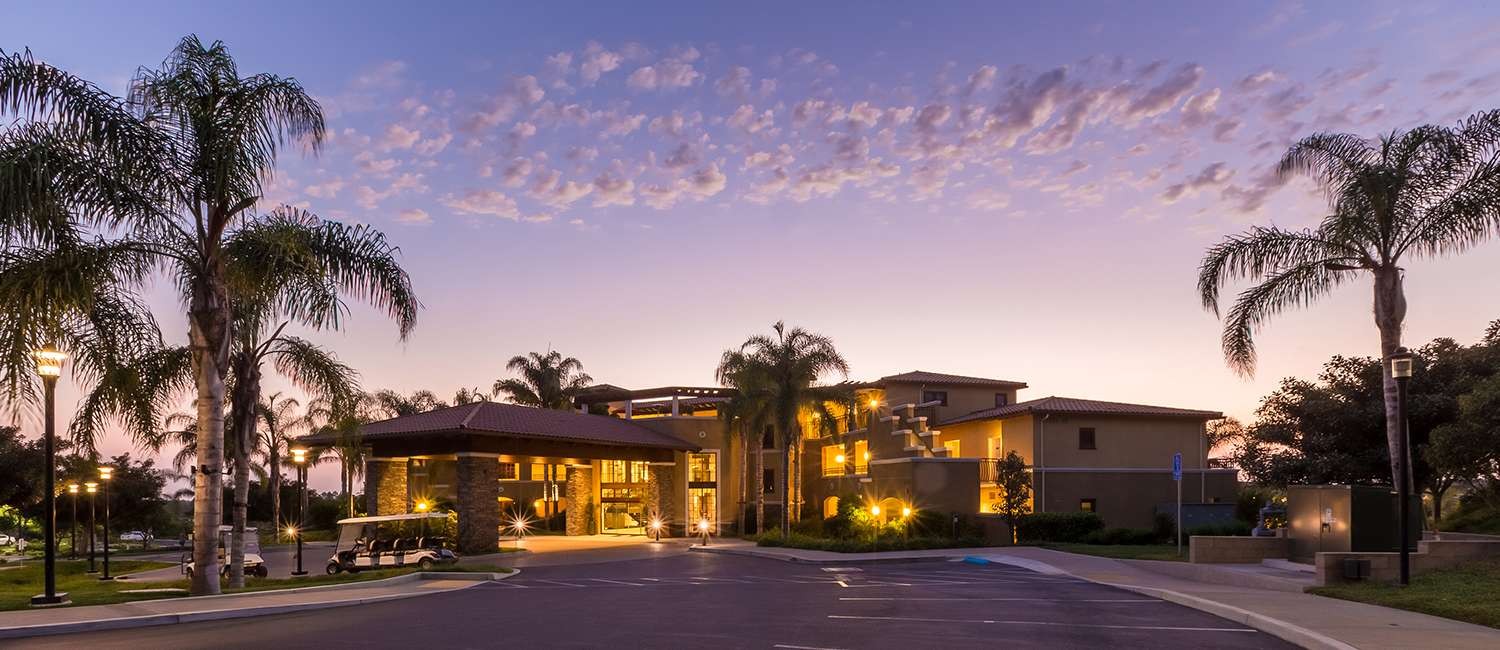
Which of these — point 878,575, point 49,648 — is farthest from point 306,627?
point 878,575

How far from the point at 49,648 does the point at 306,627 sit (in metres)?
3.08

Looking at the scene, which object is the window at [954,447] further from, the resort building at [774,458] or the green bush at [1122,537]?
the green bush at [1122,537]

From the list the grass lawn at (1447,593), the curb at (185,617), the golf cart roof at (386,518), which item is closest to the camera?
the curb at (185,617)

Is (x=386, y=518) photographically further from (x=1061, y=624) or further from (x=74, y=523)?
(x=1061, y=624)

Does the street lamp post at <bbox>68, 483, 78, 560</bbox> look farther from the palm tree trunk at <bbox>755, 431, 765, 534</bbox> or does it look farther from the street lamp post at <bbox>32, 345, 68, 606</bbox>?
the palm tree trunk at <bbox>755, 431, 765, 534</bbox>

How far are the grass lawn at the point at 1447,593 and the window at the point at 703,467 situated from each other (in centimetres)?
3985

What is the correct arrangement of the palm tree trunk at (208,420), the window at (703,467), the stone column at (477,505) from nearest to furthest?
the palm tree trunk at (208,420) → the stone column at (477,505) → the window at (703,467)

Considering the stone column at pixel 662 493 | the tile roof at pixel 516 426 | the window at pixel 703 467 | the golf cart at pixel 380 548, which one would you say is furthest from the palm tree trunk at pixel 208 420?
the window at pixel 703 467

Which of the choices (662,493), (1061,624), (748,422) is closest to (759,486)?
(662,493)

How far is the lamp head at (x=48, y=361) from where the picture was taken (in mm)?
17734

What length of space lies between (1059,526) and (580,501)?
27.1 meters

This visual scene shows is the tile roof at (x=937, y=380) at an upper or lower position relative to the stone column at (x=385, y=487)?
upper

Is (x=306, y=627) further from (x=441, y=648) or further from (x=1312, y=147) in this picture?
(x=1312, y=147)

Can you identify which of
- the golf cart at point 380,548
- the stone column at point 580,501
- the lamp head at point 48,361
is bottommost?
the stone column at point 580,501
